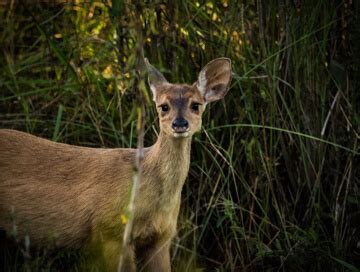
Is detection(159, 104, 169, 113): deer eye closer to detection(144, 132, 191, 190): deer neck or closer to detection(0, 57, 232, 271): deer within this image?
detection(0, 57, 232, 271): deer

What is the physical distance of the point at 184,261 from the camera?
5.33 metres

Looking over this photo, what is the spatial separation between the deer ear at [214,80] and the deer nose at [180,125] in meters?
0.52

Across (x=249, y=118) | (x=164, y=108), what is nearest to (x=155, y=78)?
(x=164, y=108)

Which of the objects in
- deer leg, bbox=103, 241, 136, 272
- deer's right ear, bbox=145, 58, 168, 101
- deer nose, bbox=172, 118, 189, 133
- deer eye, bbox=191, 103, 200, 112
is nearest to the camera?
deer nose, bbox=172, 118, 189, 133

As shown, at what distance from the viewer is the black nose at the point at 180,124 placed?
4.60 m

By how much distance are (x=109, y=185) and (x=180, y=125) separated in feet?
2.16

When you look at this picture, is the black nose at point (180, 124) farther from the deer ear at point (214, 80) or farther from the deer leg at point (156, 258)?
the deer leg at point (156, 258)

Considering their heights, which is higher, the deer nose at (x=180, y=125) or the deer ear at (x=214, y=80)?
the deer ear at (x=214, y=80)

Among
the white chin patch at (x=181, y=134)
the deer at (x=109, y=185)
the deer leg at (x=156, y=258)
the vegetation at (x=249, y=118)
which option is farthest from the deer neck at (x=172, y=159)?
the vegetation at (x=249, y=118)

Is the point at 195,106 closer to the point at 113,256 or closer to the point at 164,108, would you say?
the point at 164,108

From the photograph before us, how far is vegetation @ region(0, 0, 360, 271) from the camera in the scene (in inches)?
213

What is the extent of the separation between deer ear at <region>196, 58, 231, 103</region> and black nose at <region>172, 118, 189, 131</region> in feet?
1.69

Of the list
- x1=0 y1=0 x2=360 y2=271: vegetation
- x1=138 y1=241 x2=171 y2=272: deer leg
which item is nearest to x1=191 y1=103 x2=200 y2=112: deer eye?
x1=0 y1=0 x2=360 y2=271: vegetation

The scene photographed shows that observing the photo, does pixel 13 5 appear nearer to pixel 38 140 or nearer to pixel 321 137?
pixel 38 140
